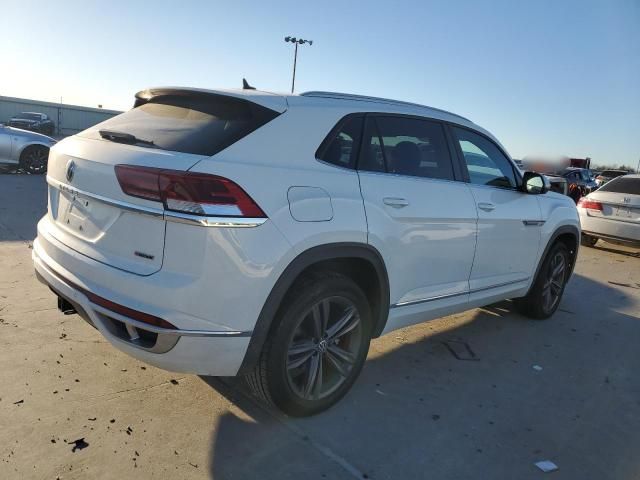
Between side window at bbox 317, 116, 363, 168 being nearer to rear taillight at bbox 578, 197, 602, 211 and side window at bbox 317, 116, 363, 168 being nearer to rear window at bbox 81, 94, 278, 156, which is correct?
rear window at bbox 81, 94, 278, 156

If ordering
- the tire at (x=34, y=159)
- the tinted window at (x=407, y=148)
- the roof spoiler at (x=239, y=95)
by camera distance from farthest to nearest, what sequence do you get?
1. the tire at (x=34, y=159)
2. the tinted window at (x=407, y=148)
3. the roof spoiler at (x=239, y=95)

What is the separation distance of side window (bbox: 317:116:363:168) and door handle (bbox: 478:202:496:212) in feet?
4.12

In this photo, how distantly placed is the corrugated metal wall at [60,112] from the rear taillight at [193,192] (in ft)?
134

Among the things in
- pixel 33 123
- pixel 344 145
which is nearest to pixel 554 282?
pixel 344 145

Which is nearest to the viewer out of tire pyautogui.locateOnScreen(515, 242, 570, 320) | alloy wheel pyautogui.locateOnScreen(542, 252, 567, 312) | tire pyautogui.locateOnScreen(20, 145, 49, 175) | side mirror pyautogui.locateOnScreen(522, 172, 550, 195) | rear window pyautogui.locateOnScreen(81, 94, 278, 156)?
rear window pyautogui.locateOnScreen(81, 94, 278, 156)

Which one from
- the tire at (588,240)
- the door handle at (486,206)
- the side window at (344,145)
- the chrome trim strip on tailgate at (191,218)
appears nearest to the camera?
the chrome trim strip on tailgate at (191,218)

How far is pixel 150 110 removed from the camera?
3105 mm

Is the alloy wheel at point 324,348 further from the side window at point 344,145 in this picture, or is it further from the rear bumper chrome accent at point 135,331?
the side window at point 344,145

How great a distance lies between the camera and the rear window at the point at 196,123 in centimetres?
256

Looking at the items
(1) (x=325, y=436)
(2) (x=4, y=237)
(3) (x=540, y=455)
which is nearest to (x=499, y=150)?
(3) (x=540, y=455)

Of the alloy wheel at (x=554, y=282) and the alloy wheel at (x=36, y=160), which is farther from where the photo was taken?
the alloy wheel at (x=36, y=160)

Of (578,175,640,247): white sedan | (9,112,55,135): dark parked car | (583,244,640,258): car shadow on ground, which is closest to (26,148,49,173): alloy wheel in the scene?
(578,175,640,247): white sedan

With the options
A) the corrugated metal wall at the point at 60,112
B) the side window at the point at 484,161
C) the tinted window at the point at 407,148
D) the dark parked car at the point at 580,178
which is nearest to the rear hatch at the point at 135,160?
the tinted window at the point at 407,148

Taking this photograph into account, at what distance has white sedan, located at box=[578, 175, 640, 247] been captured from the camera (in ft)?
29.3
